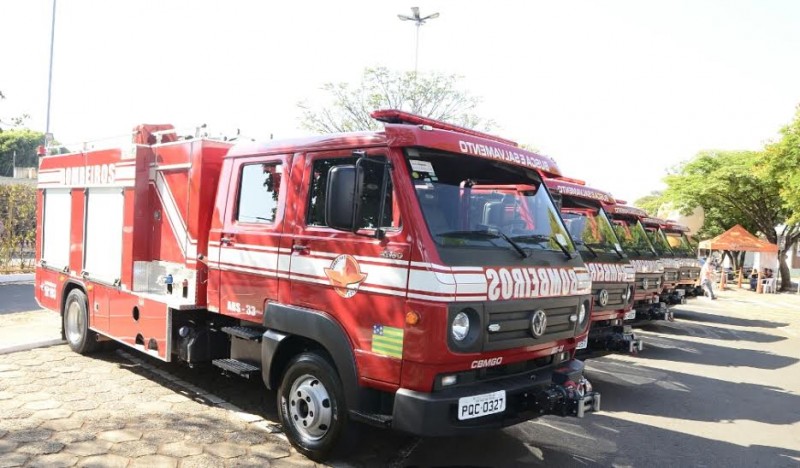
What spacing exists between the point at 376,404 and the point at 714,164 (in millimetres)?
31803

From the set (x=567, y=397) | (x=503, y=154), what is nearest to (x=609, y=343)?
(x=567, y=397)

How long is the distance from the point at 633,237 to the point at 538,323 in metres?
7.35

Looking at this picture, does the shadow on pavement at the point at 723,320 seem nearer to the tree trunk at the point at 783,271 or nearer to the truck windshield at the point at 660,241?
the truck windshield at the point at 660,241

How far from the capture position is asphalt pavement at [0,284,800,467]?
4.58m

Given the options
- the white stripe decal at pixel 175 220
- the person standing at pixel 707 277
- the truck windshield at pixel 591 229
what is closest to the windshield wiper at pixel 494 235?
the white stripe decal at pixel 175 220

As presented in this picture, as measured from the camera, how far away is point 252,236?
5.01m

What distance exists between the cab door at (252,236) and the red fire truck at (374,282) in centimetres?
2

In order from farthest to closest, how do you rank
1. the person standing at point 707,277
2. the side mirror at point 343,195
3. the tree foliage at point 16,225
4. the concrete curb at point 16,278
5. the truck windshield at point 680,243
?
the person standing at point 707,277
the tree foliage at point 16,225
the concrete curb at point 16,278
the truck windshield at point 680,243
the side mirror at point 343,195

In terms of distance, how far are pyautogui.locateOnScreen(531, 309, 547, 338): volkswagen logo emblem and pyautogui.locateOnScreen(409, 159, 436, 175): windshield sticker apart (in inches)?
51.9

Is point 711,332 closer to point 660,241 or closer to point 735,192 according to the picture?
point 660,241

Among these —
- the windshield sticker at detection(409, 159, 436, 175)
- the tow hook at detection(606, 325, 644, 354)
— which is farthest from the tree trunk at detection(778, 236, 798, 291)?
the windshield sticker at detection(409, 159, 436, 175)

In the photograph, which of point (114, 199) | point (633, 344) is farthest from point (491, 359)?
point (114, 199)

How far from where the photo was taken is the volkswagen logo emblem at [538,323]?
14.0 ft

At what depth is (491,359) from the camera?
403 cm
